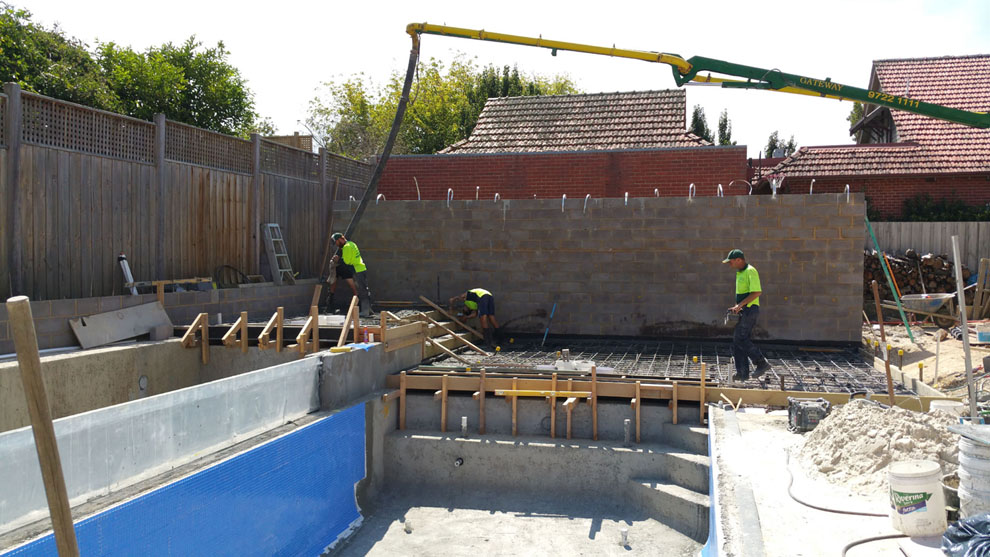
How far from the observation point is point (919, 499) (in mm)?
4270

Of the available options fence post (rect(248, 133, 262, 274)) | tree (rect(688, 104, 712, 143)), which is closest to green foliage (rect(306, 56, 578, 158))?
tree (rect(688, 104, 712, 143))

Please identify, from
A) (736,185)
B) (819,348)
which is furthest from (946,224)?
(819,348)

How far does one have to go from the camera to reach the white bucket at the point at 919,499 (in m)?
4.26

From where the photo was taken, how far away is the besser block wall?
11.6 m

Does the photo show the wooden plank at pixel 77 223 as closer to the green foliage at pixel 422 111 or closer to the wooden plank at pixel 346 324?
the wooden plank at pixel 346 324

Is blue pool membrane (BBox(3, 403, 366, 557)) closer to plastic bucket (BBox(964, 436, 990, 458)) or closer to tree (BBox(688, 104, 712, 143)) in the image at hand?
plastic bucket (BBox(964, 436, 990, 458))

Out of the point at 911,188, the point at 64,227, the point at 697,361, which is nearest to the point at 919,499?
the point at 697,361

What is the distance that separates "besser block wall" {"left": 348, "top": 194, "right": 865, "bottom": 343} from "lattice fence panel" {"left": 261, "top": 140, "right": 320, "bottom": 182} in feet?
5.24

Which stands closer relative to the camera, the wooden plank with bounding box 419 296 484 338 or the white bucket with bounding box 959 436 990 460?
the white bucket with bounding box 959 436 990 460

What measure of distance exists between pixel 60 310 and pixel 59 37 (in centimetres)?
1363

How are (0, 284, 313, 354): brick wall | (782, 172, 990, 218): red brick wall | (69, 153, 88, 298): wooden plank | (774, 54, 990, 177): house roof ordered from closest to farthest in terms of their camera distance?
(0, 284, 313, 354): brick wall, (69, 153, 88, 298): wooden plank, (782, 172, 990, 218): red brick wall, (774, 54, 990, 177): house roof

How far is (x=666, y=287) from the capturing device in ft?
40.4

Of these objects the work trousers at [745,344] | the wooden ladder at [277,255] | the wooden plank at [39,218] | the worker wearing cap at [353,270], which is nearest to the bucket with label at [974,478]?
the work trousers at [745,344]

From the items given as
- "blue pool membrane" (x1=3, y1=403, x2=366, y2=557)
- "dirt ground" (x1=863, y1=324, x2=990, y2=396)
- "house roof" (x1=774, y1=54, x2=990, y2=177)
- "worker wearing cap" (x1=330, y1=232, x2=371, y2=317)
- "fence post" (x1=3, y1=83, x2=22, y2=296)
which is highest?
"house roof" (x1=774, y1=54, x2=990, y2=177)
